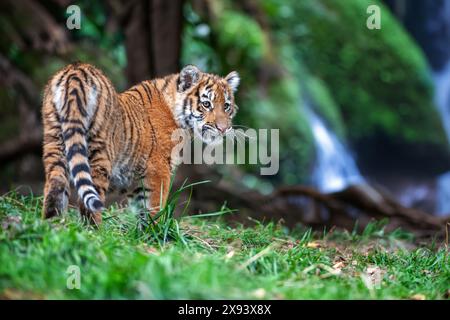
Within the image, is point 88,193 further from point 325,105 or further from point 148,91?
point 325,105

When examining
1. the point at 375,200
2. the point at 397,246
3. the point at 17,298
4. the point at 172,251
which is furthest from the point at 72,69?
the point at 375,200

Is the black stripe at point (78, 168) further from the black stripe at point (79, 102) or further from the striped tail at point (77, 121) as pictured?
the black stripe at point (79, 102)

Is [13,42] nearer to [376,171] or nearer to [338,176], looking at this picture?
[338,176]

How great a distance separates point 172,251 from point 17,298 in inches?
55.3

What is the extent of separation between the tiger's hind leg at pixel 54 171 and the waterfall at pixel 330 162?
38.9ft

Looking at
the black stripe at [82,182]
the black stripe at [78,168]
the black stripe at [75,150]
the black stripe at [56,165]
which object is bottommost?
the black stripe at [82,182]

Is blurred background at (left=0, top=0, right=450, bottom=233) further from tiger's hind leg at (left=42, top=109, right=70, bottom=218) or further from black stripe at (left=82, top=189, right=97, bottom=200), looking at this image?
black stripe at (left=82, top=189, right=97, bottom=200)

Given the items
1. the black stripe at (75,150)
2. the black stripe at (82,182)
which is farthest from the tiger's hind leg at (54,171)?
the black stripe at (82,182)

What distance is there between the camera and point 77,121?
247 inches

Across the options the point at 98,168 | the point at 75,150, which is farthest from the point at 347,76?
the point at 75,150

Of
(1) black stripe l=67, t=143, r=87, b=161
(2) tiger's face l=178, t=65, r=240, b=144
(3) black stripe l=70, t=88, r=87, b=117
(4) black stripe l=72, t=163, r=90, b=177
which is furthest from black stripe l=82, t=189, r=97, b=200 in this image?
(2) tiger's face l=178, t=65, r=240, b=144

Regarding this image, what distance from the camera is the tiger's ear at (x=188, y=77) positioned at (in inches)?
309

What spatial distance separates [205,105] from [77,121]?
194 centimetres

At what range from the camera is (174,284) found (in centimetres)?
489
